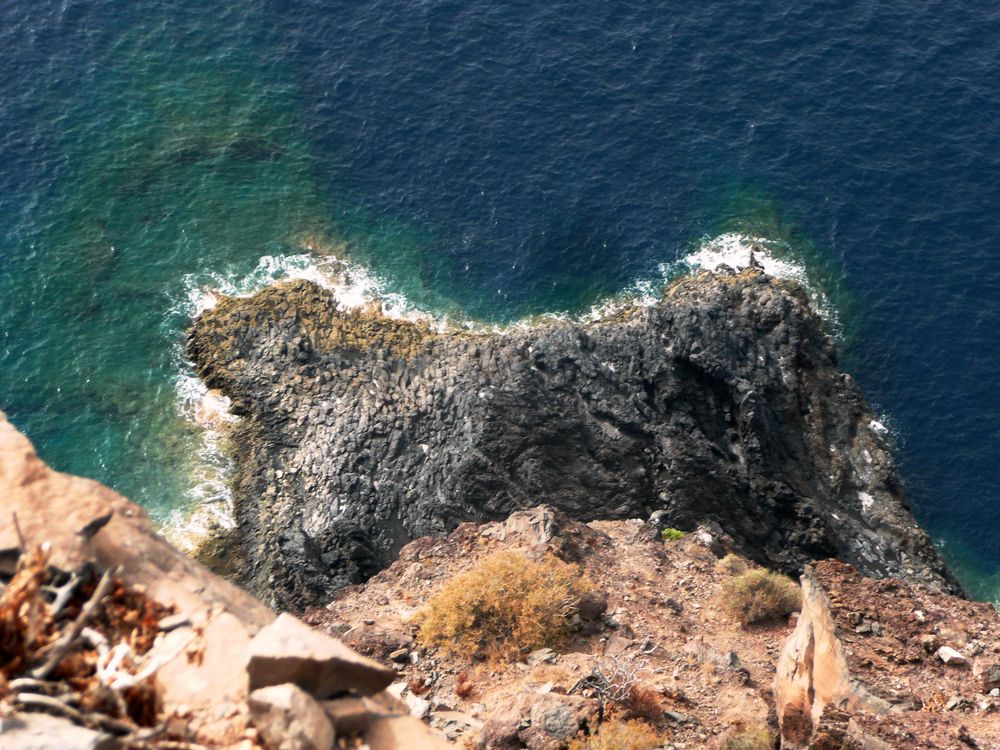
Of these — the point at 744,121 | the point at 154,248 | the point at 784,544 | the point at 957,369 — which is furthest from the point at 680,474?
the point at 154,248

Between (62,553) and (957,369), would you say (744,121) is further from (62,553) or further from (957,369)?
(62,553)

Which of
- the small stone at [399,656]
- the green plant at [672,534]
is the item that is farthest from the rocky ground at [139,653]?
the green plant at [672,534]

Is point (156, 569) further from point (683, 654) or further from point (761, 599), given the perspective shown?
point (761, 599)

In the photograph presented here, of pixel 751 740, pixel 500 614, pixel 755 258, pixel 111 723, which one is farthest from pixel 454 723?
pixel 755 258


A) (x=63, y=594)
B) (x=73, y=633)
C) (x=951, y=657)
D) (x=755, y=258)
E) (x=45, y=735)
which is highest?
(x=45, y=735)

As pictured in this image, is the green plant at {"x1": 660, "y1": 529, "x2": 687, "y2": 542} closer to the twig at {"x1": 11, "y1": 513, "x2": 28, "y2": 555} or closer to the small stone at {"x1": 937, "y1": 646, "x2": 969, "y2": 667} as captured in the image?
the small stone at {"x1": 937, "y1": 646, "x2": 969, "y2": 667}

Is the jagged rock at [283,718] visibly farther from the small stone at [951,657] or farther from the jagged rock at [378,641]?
the small stone at [951,657]
